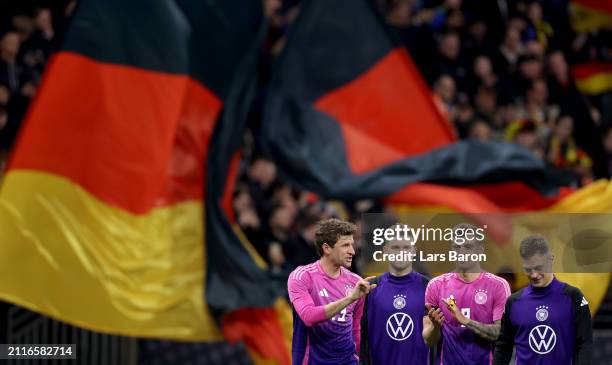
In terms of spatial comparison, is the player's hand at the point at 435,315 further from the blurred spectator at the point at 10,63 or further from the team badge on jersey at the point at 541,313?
the blurred spectator at the point at 10,63

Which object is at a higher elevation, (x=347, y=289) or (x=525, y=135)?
(x=347, y=289)

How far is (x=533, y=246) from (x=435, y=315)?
62 centimetres

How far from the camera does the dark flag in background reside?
995 centimetres

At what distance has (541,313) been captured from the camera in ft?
20.9

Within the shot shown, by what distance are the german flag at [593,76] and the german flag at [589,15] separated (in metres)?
0.36

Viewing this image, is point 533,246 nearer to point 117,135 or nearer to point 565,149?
point 117,135

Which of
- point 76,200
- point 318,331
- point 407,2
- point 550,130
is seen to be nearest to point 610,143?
point 550,130

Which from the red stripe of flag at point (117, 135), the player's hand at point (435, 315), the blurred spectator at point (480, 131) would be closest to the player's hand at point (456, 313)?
the player's hand at point (435, 315)

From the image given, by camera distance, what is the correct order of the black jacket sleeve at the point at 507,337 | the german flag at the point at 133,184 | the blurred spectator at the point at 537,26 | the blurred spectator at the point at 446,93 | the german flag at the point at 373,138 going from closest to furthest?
the black jacket sleeve at the point at 507,337 < the german flag at the point at 133,184 < the german flag at the point at 373,138 < the blurred spectator at the point at 446,93 < the blurred spectator at the point at 537,26

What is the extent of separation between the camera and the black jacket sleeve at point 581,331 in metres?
6.29

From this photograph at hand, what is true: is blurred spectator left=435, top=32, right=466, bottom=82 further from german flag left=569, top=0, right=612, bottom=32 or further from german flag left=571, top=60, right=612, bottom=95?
german flag left=569, top=0, right=612, bottom=32

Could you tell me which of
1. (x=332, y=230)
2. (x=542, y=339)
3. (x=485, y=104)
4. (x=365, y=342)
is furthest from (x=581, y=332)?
(x=485, y=104)

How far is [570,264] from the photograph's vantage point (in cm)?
662

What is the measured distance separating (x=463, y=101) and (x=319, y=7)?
5.30ft
